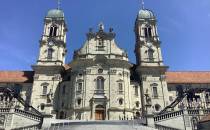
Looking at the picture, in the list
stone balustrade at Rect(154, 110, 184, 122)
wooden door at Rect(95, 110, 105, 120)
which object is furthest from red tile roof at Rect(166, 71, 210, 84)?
stone balustrade at Rect(154, 110, 184, 122)

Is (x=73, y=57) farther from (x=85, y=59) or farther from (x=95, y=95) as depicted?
(x=95, y=95)

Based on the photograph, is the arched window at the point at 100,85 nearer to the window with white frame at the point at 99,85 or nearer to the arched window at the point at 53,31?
the window with white frame at the point at 99,85

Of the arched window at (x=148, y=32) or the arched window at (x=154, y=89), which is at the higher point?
the arched window at (x=148, y=32)

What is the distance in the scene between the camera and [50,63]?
51.0 m

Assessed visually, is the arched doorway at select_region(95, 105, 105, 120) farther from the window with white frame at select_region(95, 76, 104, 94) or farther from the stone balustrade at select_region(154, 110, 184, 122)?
the stone balustrade at select_region(154, 110, 184, 122)

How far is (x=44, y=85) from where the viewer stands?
160ft

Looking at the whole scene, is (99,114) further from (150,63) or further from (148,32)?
(148,32)

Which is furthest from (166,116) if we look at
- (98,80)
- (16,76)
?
(16,76)

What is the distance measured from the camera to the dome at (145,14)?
57688 millimetres

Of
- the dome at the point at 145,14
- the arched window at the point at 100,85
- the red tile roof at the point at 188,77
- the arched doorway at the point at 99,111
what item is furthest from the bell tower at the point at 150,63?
the arched window at the point at 100,85

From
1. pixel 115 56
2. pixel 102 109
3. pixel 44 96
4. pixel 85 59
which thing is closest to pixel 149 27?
pixel 115 56

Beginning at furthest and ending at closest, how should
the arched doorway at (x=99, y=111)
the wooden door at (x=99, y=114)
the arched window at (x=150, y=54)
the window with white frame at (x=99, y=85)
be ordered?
the arched window at (x=150, y=54), the window with white frame at (x=99, y=85), the arched doorway at (x=99, y=111), the wooden door at (x=99, y=114)

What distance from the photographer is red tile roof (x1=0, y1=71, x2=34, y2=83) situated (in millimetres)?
52031

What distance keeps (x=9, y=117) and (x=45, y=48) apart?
22.0m
